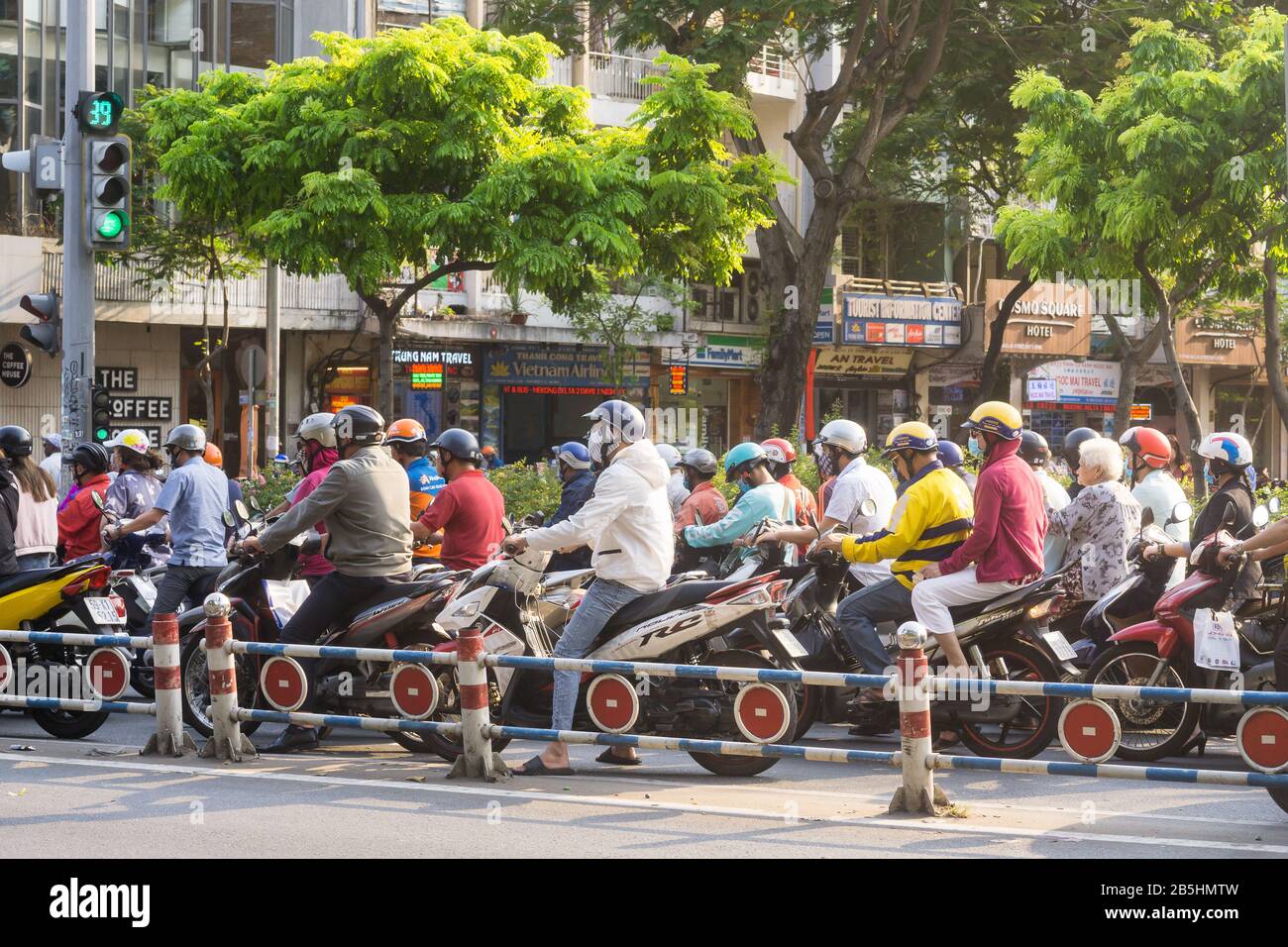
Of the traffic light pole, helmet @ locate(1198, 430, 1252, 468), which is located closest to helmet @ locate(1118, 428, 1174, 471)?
helmet @ locate(1198, 430, 1252, 468)

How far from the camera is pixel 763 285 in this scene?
32656 mm

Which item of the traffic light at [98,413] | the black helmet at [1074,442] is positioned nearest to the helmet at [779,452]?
the black helmet at [1074,442]

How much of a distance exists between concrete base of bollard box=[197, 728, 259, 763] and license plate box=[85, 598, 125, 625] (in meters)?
1.67

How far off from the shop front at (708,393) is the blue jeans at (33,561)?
2276 cm

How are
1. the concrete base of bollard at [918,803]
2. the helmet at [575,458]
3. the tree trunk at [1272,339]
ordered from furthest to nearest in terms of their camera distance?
the tree trunk at [1272,339]
the helmet at [575,458]
the concrete base of bollard at [918,803]

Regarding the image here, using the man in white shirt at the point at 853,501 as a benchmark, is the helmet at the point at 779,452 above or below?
above

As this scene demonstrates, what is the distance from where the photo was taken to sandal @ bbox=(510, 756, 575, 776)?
315 inches

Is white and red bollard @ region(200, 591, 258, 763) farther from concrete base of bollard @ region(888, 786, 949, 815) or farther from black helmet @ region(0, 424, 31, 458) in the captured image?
concrete base of bollard @ region(888, 786, 949, 815)

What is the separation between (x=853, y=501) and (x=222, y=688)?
3.92 meters

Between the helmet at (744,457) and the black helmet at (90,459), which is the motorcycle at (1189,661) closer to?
the helmet at (744,457)

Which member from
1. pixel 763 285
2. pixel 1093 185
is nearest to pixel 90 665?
pixel 1093 185

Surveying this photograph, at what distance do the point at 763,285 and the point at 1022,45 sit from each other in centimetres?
1023

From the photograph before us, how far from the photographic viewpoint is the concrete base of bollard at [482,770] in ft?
25.3

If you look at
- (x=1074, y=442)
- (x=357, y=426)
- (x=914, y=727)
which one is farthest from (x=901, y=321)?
(x=914, y=727)
